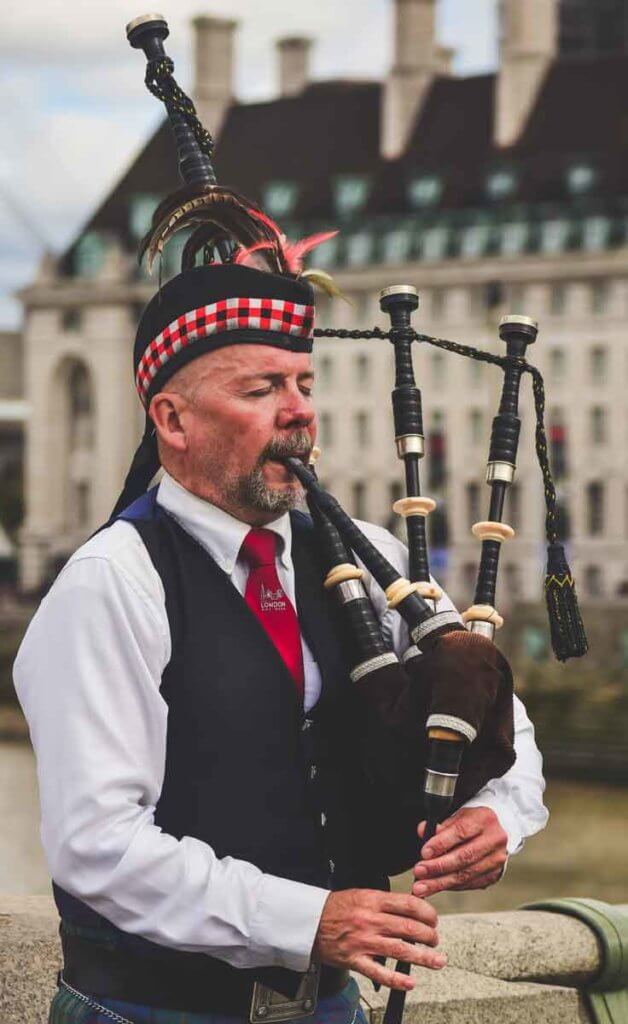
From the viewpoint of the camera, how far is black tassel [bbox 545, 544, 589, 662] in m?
3.04

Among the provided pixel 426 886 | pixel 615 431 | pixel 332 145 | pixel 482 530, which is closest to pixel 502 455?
pixel 482 530

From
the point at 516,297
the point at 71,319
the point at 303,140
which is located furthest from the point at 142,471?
the point at 71,319

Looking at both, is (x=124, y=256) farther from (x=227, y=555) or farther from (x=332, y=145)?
(x=227, y=555)

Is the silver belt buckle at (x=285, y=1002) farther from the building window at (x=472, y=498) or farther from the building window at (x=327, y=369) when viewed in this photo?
the building window at (x=327, y=369)

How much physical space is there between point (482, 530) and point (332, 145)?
63317 mm

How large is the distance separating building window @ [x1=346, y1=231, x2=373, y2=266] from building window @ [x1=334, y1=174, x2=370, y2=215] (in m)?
0.97

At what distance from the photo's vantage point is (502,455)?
3010 millimetres

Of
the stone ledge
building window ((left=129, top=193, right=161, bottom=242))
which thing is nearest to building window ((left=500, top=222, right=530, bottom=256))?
building window ((left=129, top=193, right=161, bottom=242))

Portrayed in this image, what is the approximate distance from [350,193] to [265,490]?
205 feet

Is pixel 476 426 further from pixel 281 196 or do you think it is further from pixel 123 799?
pixel 123 799

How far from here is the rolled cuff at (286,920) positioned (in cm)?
249

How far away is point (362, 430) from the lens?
6322 cm

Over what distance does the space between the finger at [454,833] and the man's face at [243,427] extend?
0.49m

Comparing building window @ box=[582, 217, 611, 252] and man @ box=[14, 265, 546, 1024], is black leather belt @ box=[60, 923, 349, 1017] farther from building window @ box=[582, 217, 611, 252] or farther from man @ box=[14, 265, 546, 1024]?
building window @ box=[582, 217, 611, 252]
